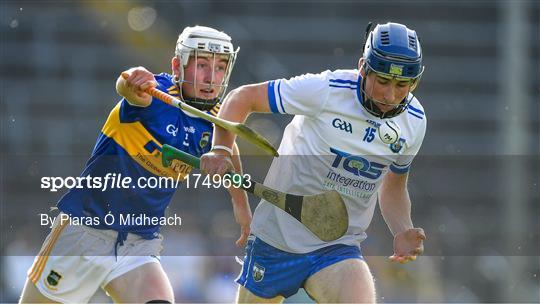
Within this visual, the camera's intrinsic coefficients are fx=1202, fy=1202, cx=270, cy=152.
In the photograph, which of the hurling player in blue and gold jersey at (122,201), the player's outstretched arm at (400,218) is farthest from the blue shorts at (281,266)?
the hurling player in blue and gold jersey at (122,201)

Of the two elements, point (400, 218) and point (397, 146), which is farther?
point (400, 218)

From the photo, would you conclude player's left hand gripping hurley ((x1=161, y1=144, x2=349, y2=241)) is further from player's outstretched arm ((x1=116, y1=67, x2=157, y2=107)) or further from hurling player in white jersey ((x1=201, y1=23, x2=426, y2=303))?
player's outstretched arm ((x1=116, y1=67, x2=157, y2=107))

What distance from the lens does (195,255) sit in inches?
421

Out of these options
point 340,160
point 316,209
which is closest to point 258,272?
point 316,209

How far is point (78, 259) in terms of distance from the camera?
5512mm

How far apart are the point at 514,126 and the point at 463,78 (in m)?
0.89

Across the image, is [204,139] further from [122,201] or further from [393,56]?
[393,56]

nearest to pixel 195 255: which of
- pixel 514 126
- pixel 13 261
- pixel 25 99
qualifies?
pixel 13 261

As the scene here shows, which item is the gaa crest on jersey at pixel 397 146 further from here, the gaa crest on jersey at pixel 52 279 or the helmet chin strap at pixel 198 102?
the gaa crest on jersey at pixel 52 279

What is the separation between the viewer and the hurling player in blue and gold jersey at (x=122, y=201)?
5484 millimetres

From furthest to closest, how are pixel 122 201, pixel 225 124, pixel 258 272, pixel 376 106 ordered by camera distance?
pixel 122 201 → pixel 258 272 → pixel 376 106 → pixel 225 124

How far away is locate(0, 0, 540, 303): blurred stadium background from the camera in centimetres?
1309

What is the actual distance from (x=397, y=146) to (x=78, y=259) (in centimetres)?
155

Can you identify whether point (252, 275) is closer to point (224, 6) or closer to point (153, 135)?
point (153, 135)
